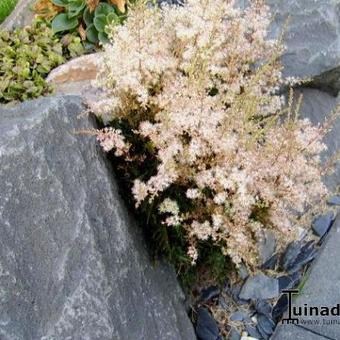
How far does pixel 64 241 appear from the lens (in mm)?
2277

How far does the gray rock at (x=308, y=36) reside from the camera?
349 centimetres

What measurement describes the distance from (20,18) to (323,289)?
8.27 feet

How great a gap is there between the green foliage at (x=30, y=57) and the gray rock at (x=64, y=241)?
100cm

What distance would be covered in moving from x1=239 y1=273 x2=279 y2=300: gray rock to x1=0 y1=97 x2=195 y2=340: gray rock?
64 cm

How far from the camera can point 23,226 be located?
7.23ft

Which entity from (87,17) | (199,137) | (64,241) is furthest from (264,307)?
(87,17)

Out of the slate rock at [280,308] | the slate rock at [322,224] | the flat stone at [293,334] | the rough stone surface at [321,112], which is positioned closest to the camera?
the flat stone at [293,334]

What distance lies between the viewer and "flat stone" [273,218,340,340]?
2.95m

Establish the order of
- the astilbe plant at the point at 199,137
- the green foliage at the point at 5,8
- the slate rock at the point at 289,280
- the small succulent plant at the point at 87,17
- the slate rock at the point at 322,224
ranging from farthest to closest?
the green foliage at the point at 5,8 < the small succulent plant at the point at 87,17 < the slate rock at the point at 322,224 < the slate rock at the point at 289,280 < the astilbe plant at the point at 199,137

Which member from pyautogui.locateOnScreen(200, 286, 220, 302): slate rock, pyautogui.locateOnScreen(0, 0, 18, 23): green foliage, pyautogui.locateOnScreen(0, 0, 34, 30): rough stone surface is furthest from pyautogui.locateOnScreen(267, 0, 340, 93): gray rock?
pyautogui.locateOnScreen(0, 0, 18, 23): green foliage

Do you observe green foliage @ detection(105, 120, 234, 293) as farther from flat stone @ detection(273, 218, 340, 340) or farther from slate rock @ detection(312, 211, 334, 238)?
slate rock @ detection(312, 211, 334, 238)

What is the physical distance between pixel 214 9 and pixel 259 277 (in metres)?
1.38

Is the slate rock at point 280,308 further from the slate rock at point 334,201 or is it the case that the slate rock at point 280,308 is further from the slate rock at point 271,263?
the slate rock at point 334,201

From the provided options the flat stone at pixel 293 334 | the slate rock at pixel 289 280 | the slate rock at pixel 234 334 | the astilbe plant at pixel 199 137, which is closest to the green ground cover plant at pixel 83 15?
the astilbe plant at pixel 199 137
